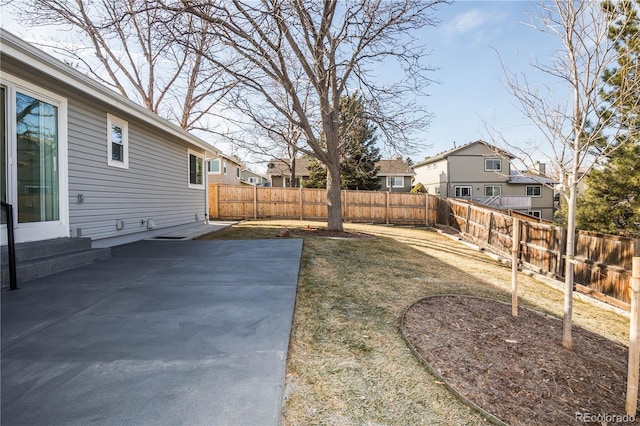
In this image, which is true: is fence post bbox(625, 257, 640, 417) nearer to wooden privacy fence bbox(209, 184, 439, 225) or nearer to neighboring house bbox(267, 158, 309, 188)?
wooden privacy fence bbox(209, 184, 439, 225)

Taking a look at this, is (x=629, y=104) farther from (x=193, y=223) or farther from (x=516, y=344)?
(x=193, y=223)

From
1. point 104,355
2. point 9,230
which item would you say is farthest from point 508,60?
point 9,230

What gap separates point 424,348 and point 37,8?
16.6m

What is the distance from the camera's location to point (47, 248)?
471 centimetres

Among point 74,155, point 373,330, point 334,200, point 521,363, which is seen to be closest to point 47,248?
point 74,155

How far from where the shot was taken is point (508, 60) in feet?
12.5

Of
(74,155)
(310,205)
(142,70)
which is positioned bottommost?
(310,205)

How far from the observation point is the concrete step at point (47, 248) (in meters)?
4.26

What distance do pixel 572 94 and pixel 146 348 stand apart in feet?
16.0

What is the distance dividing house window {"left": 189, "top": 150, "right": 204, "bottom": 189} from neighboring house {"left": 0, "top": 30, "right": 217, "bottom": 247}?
196cm

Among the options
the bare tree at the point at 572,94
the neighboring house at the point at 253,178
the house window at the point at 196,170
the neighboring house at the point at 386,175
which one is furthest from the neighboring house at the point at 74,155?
the neighboring house at the point at 253,178

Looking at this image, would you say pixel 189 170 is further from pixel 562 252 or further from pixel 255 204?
pixel 562 252

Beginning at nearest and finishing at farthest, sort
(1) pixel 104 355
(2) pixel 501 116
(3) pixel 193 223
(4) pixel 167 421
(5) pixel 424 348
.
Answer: (4) pixel 167 421 → (1) pixel 104 355 → (5) pixel 424 348 → (2) pixel 501 116 → (3) pixel 193 223

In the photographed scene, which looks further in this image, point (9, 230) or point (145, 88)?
point (145, 88)
